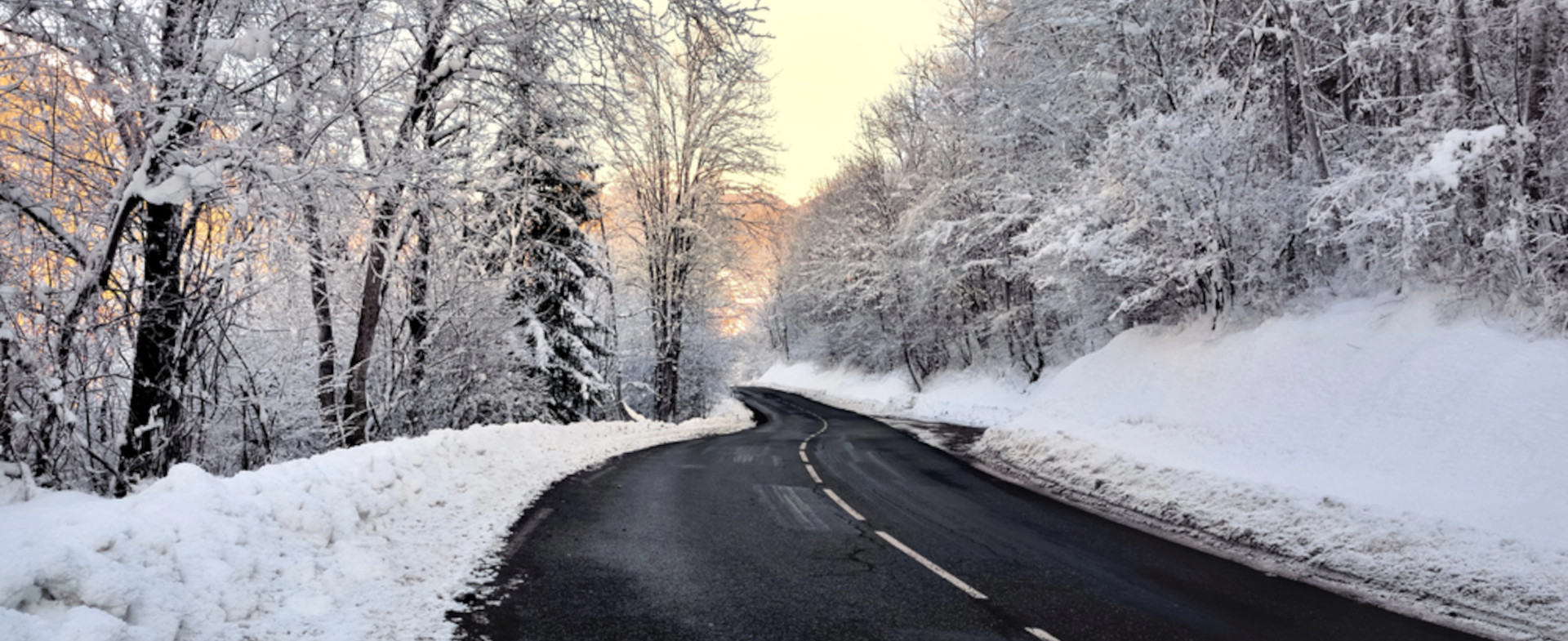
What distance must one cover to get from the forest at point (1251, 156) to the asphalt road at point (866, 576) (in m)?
5.89

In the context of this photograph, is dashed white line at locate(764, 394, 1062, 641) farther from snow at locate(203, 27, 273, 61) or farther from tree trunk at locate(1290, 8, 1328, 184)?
tree trunk at locate(1290, 8, 1328, 184)

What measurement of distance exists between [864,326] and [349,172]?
35205 mm

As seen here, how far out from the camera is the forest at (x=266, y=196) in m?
5.32

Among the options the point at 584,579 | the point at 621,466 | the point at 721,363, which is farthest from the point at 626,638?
the point at 721,363

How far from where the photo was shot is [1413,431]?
852 centimetres

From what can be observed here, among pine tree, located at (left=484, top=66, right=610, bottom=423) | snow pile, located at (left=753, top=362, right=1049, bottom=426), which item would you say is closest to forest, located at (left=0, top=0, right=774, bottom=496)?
pine tree, located at (left=484, top=66, right=610, bottom=423)

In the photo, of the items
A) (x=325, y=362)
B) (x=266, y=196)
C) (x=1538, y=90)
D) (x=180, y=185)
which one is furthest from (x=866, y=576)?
(x=1538, y=90)

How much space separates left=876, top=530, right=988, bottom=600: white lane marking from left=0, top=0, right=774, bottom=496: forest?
5416mm

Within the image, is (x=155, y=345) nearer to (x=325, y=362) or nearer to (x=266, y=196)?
(x=266, y=196)

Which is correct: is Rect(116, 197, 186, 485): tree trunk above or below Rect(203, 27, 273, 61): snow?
below

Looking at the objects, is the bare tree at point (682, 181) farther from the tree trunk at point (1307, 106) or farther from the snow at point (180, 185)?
the snow at point (180, 185)

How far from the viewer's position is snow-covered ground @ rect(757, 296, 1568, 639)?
614cm

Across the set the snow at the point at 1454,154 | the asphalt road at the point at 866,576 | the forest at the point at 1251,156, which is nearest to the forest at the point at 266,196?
the asphalt road at the point at 866,576

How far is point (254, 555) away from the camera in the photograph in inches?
190
